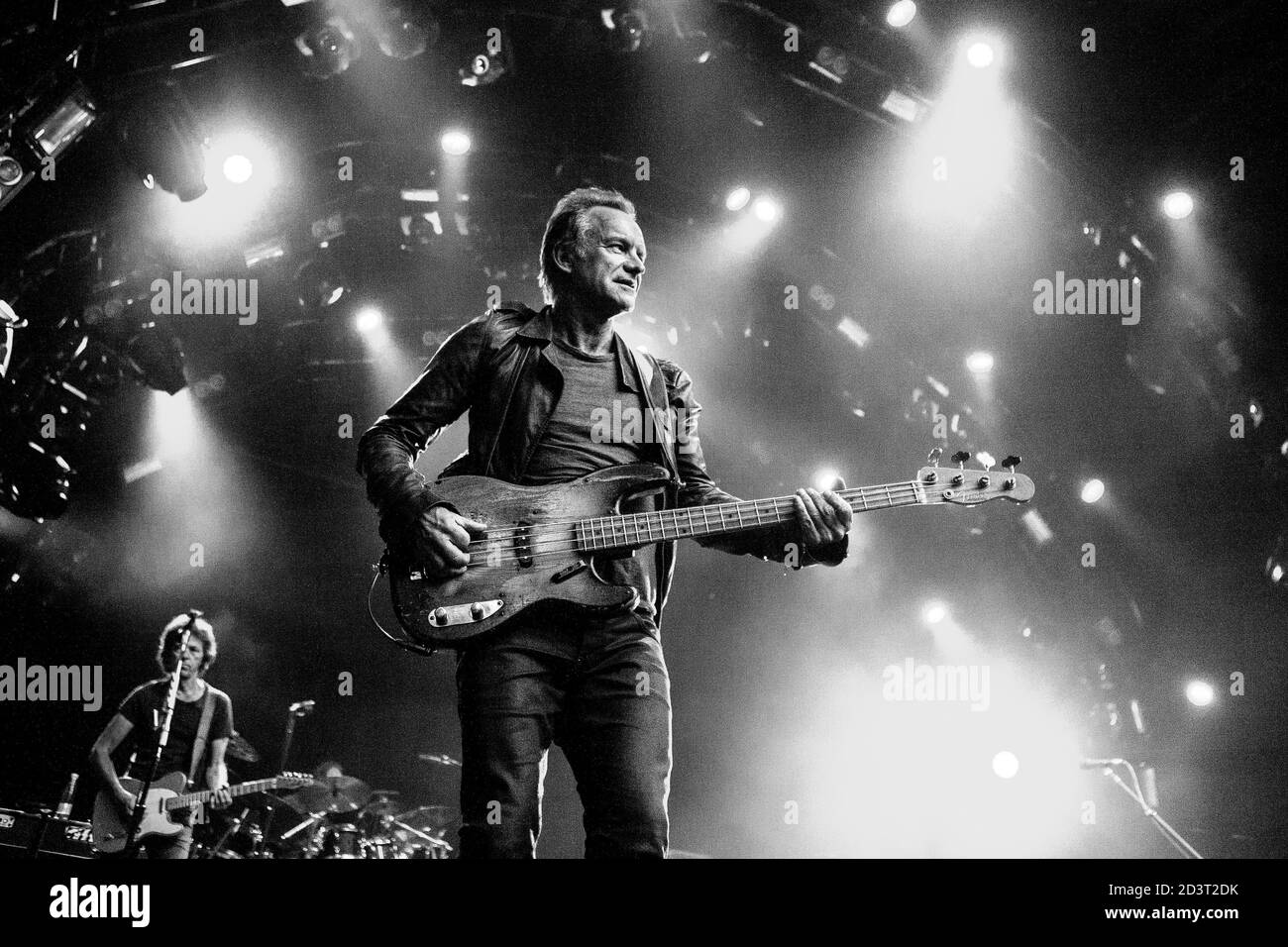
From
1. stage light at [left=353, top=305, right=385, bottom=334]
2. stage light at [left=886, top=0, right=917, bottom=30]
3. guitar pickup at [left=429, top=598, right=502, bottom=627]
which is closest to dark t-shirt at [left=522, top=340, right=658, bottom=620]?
guitar pickup at [left=429, top=598, right=502, bottom=627]

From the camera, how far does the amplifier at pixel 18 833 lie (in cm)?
555

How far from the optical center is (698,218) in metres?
7.32

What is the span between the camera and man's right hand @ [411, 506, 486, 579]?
261 centimetres

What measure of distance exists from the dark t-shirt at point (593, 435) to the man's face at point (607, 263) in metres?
0.22

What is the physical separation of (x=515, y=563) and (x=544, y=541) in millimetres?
103

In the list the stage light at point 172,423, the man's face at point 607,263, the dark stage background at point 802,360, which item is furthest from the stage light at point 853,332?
the stage light at point 172,423

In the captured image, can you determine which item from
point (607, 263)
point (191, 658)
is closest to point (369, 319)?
point (191, 658)

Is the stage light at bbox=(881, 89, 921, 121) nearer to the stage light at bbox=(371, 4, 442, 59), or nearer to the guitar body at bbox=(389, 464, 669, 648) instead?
Result: the stage light at bbox=(371, 4, 442, 59)

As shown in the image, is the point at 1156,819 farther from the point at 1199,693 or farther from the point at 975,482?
the point at 975,482

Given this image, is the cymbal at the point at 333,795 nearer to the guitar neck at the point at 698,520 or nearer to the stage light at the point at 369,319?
the stage light at the point at 369,319

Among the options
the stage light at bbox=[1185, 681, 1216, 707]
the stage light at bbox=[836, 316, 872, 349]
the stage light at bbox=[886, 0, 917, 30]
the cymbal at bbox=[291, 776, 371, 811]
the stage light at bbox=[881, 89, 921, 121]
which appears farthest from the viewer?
the stage light at bbox=[836, 316, 872, 349]

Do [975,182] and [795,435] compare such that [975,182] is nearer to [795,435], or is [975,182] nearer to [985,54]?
[985,54]

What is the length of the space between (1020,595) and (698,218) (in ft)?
12.8

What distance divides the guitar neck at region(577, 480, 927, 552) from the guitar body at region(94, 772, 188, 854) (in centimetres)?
425
